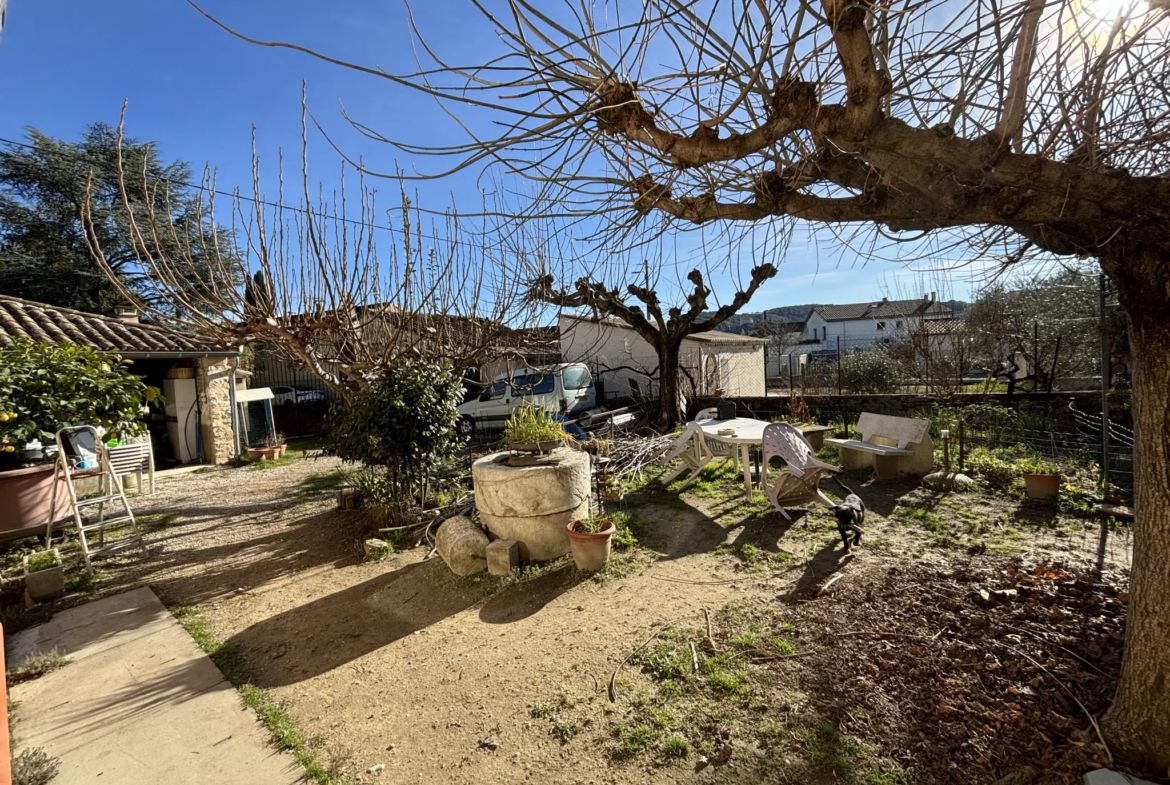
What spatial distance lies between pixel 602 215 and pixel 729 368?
53.7 ft

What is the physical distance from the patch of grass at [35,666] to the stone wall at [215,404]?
9.07m

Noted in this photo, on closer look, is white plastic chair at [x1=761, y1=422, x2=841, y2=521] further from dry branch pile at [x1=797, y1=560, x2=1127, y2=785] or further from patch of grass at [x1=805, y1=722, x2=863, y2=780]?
patch of grass at [x1=805, y1=722, x2=863, y2=780]

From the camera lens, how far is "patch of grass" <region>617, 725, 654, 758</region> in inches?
93.0

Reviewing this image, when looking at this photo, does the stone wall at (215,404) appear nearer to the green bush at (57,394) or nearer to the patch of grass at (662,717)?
the green bush at (57,394)

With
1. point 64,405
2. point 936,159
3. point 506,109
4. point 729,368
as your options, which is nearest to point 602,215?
point 506,109

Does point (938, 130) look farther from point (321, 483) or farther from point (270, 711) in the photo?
point (321, 483)

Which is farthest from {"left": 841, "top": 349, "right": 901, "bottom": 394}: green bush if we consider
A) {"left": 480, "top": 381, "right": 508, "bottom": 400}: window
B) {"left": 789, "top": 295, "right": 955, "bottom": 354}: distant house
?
{"left": 789, "top": 295, "right": 955, "bottom": 354}: distant house

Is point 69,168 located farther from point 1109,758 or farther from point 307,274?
point 1109,758

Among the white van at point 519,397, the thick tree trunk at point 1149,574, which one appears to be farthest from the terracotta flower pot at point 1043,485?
the white van at point 519,397

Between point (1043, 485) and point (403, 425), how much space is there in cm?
691

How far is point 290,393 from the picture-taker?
16219 mm

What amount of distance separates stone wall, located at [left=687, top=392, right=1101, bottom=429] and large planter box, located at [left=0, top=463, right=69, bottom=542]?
36.1 ft

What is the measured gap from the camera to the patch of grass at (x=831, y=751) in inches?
84.5

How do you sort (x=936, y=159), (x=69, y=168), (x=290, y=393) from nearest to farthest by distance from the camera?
(x=936, y=159), (x=290, y=393), (x=69, y=168)
